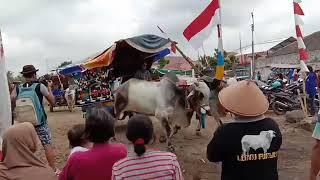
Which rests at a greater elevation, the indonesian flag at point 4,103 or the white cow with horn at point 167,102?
the indonesian flag at point 4,103

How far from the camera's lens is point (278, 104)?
15133 mm

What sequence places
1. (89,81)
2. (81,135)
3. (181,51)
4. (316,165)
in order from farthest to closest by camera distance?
(89,81) → (181,51) → (316,165) → (81,135)

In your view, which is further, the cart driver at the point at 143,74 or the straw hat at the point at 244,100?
the cart driver at the point at 143,74

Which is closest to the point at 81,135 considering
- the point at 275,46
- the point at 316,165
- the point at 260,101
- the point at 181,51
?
the point at 260,101

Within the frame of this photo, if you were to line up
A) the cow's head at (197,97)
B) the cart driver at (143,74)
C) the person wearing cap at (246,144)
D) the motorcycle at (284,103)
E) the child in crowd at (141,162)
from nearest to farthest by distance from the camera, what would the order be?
the child in crowd at (141,162) → the person wearing cap at (246,144) → the cow's head at (197,97) → the cart driver at (143,74) → the motorcycle at (284,103)

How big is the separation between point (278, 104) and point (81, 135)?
12551mm

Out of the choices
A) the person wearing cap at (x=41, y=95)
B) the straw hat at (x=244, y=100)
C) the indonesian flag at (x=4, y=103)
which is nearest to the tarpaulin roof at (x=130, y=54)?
the person wearing cap at (x=41, y=95)

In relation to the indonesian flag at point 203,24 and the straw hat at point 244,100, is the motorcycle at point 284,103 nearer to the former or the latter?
the indonesian flag at point 203,24

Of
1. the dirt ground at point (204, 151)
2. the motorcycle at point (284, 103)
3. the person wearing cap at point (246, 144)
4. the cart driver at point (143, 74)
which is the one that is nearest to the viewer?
the person wearing cap at point (246, 144)

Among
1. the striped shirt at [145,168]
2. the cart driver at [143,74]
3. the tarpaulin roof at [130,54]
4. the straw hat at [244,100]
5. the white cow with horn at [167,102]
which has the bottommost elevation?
the white cow with horn at [167,102]

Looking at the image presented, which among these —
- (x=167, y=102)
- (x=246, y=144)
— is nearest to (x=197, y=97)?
(x=167, y=102)

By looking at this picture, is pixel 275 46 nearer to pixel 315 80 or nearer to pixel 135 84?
pixel 315 80

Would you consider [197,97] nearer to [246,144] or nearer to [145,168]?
[246,144]

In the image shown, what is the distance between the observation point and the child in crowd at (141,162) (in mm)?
2807
